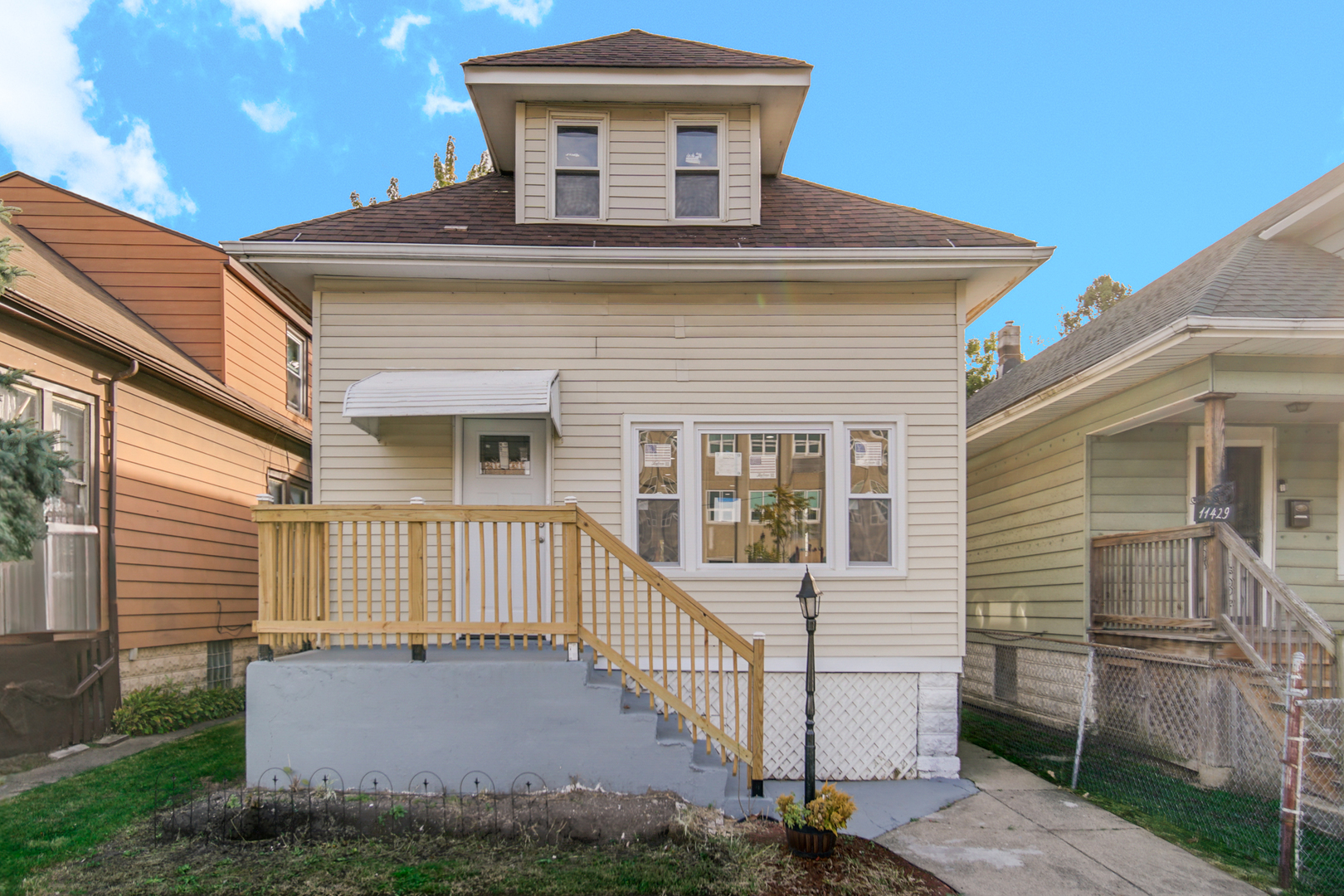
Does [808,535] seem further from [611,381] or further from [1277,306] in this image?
[1277,306]

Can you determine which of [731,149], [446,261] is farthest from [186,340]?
[731,149]

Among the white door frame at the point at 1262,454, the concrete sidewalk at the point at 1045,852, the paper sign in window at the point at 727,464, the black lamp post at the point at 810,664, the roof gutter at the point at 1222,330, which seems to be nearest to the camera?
the concrete sidewalk at the point at 1045,852

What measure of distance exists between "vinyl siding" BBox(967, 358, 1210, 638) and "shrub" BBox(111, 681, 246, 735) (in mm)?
9415

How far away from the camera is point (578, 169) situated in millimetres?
8055

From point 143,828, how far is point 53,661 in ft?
10.5

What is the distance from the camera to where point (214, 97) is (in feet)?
67.9

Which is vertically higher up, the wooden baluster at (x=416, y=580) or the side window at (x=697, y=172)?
the side window at (x=697, y=172)

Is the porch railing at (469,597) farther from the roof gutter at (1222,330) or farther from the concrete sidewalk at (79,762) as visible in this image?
the roof gutter at (1222,330)

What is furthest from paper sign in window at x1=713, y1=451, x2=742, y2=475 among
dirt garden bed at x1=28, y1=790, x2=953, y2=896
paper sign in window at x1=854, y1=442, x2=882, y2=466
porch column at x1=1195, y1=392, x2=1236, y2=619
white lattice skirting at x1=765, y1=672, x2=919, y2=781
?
porch column at x1=1195, y1=392, x2=1236, y2=619

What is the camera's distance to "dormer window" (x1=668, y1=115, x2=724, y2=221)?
8.12 metres

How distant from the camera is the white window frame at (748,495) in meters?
7.29

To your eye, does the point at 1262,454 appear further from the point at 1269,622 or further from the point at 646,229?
the point at 646,229

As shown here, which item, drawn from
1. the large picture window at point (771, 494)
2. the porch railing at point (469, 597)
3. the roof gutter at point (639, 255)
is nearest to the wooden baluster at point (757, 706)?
the porch railing at point (469, 597)

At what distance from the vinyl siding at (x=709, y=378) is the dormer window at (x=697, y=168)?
1.10 meters
